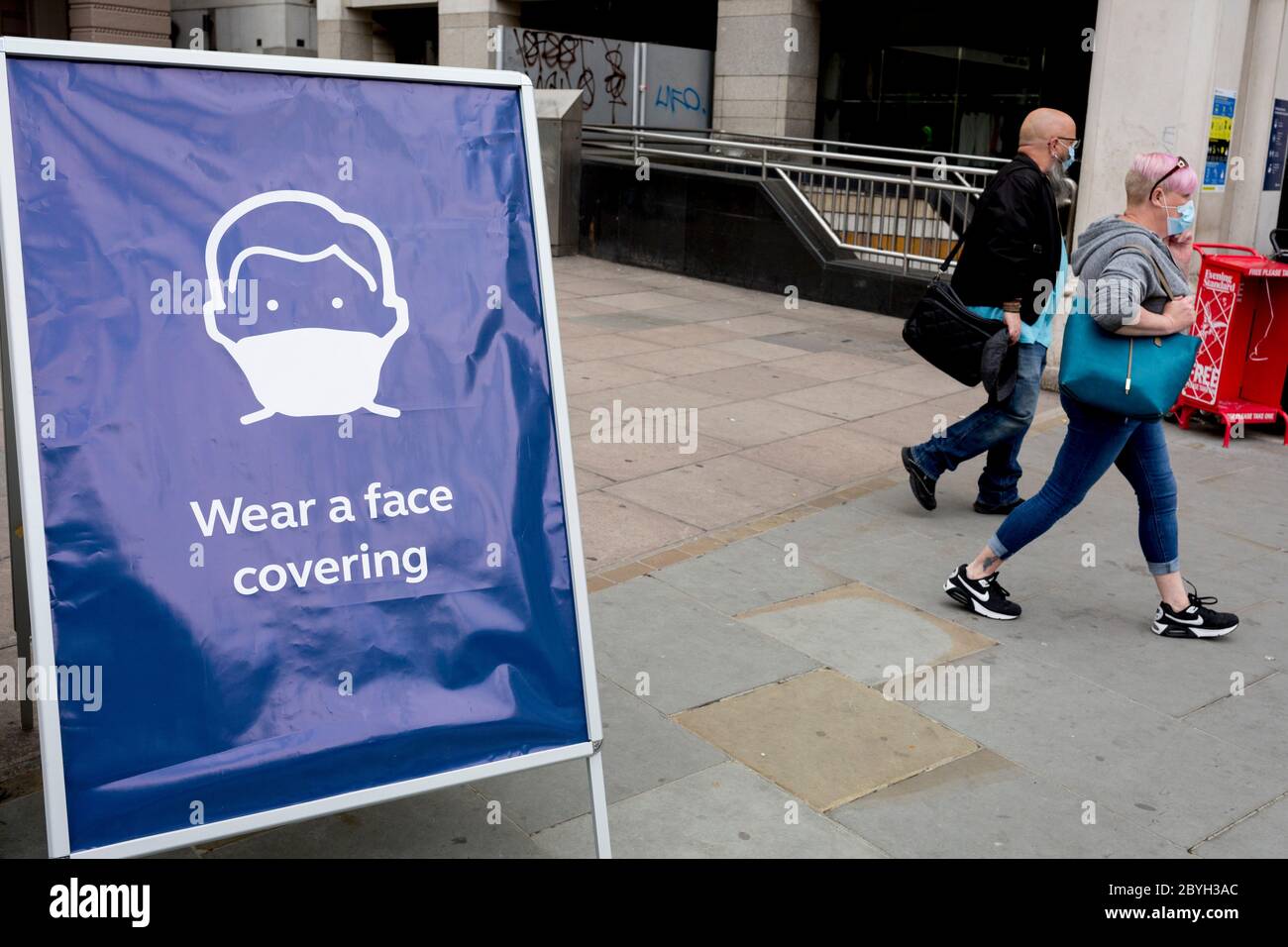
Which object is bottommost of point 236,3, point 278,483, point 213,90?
point 278,483

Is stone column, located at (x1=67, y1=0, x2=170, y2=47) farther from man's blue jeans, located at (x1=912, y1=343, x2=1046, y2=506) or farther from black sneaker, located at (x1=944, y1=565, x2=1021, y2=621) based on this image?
black sneaker, located at (x1=944, y1=565, x2=1021, y2=621)

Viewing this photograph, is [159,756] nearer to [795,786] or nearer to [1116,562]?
[795,786]

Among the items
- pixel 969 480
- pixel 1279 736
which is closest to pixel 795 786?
pixel 1279 736

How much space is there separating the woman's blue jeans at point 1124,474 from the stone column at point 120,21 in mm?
26252

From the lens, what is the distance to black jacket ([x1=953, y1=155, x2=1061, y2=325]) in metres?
6.09

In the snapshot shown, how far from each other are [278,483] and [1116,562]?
14.2 ft

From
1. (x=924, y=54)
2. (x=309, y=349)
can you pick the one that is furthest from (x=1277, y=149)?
(x=924, y=54)

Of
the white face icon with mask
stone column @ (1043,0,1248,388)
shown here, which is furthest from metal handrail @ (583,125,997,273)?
the white face icon with mask

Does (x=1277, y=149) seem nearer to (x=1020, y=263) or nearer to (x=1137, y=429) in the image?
(x=1020, y=263)

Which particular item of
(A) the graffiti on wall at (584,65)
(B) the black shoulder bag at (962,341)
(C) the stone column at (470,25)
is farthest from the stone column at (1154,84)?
(C) the stone column at (470,25)

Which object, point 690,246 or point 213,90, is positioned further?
point 690,246

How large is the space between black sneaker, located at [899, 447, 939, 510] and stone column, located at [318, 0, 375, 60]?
23.0 metres

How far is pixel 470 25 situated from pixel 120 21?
873 cm
